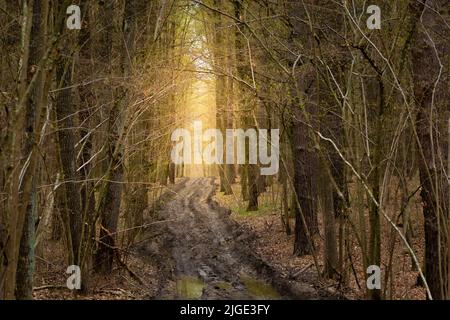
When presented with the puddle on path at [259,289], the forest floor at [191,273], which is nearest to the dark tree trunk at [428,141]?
the forest floor at [191,273]

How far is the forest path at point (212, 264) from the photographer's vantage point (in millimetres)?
9438

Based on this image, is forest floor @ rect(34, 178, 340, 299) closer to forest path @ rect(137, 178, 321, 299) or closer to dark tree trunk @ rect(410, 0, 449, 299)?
forest path @ rect(137, 178, 321, 299)

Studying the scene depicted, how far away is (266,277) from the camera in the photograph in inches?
420

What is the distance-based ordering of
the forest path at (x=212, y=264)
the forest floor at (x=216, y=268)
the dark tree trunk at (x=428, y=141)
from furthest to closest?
the forest path at (x=212, y=264), the forest floor at (x=216, y=268), the dark tree trunk at (x=428, y=141)

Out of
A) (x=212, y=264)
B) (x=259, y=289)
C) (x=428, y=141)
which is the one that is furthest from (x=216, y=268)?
(x=428, y=141)

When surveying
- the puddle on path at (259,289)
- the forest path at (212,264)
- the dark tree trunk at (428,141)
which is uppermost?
the dark tree trunk at (428,141)

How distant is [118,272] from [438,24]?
719 cm

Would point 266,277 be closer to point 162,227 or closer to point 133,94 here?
point 133,94

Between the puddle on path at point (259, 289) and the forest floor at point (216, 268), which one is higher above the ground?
the forest floor at point (216, 268)

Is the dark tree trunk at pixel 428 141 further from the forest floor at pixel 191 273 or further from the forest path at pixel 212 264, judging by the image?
the forest path at pixel 212 264

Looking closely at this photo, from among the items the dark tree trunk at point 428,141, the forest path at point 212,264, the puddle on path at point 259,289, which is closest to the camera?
the dark tree trunk at point 428,141

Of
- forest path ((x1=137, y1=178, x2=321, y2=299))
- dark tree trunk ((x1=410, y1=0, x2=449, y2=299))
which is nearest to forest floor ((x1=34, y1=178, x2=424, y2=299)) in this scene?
forest path ((x1=137, y1=178, x2=321, y2=299))

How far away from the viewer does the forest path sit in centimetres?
944
